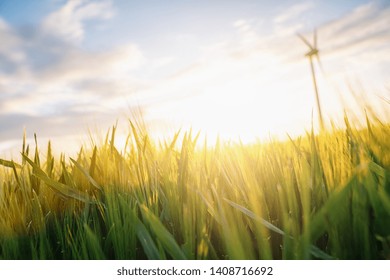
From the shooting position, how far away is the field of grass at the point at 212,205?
433 mm

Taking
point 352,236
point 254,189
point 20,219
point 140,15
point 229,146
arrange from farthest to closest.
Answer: point 140,15 < point 229,146 < point 20,219 < point 254,189 < point 352,236

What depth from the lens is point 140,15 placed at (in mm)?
982

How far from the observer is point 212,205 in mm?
562

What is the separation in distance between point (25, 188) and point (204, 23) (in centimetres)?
57

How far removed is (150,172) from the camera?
65 cm

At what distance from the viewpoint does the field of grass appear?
433mm

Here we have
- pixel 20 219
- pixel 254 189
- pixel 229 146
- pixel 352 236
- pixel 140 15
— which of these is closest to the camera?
pixel 352 236

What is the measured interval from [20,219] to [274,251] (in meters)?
0.46

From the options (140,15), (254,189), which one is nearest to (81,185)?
(254,189)

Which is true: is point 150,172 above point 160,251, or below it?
above
